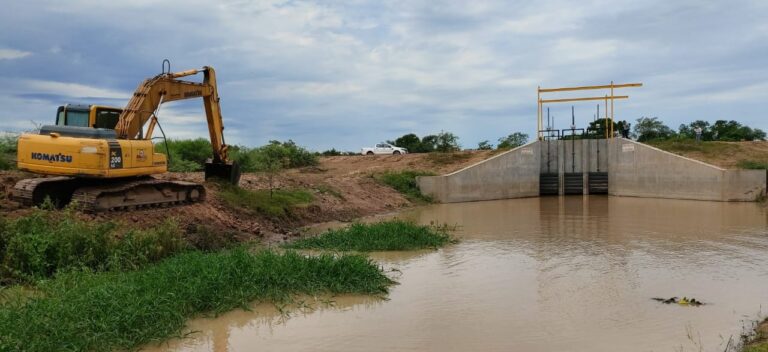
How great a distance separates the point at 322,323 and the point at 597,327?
3.43 meters

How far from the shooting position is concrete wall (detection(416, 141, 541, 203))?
27.7 meters

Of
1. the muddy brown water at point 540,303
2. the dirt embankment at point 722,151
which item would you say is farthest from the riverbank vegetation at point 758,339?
the dirt embankment at point 722,151

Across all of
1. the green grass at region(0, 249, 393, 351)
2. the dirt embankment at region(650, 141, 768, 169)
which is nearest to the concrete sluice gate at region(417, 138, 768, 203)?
the dirt embankment at region(650, 141, 768, 169)

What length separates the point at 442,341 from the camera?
6.85m

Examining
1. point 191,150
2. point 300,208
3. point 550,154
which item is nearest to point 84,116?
point 300,208

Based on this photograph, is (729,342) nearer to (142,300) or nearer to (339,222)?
(142,300)

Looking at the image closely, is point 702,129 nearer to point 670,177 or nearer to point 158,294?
point 670,177

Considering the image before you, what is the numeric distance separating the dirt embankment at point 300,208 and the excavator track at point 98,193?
222 mm

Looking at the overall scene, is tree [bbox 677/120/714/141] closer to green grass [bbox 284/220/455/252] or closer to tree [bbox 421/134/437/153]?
tree [bbox 421/134/437/153]

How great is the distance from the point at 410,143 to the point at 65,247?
44.5 m

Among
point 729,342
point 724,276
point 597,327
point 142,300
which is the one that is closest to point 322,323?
point 142,300

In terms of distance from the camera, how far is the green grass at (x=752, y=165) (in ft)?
90.3

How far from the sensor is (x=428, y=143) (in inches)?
2023

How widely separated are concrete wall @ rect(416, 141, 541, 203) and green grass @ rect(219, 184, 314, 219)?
9.36 m
